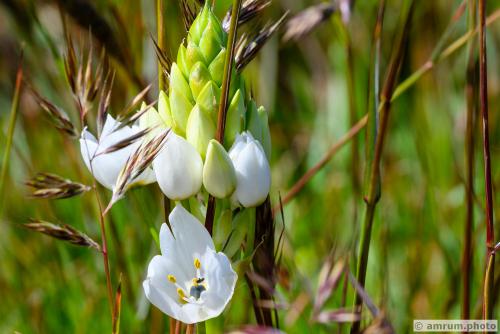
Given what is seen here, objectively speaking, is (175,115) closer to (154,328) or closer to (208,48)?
(208,48)

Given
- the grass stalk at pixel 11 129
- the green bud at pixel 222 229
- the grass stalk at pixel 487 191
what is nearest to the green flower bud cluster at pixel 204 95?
the green bud at pixel 222 229

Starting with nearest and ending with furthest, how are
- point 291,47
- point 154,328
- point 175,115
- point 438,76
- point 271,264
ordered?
point 271,264 < point 175,115 < point 154,328 < point 438,76 < point 291,47

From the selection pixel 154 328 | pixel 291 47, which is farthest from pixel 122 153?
pixel 291 47

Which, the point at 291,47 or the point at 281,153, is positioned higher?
the point at 291,47

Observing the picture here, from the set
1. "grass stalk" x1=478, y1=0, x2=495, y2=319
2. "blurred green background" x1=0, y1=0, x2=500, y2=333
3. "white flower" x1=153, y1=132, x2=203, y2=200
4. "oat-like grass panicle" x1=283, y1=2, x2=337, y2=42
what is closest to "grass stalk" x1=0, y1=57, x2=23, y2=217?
"blurred green background" x1=0, y1=0, x2=500, y2=333

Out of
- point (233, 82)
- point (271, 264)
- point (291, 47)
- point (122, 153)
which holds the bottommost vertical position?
point (271, 264)

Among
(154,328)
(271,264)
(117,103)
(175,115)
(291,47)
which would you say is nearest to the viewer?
(271,264)

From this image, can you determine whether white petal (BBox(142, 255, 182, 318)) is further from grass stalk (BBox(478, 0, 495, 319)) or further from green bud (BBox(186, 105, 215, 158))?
grass stalk (BBox(478, 0, 495, 319))
